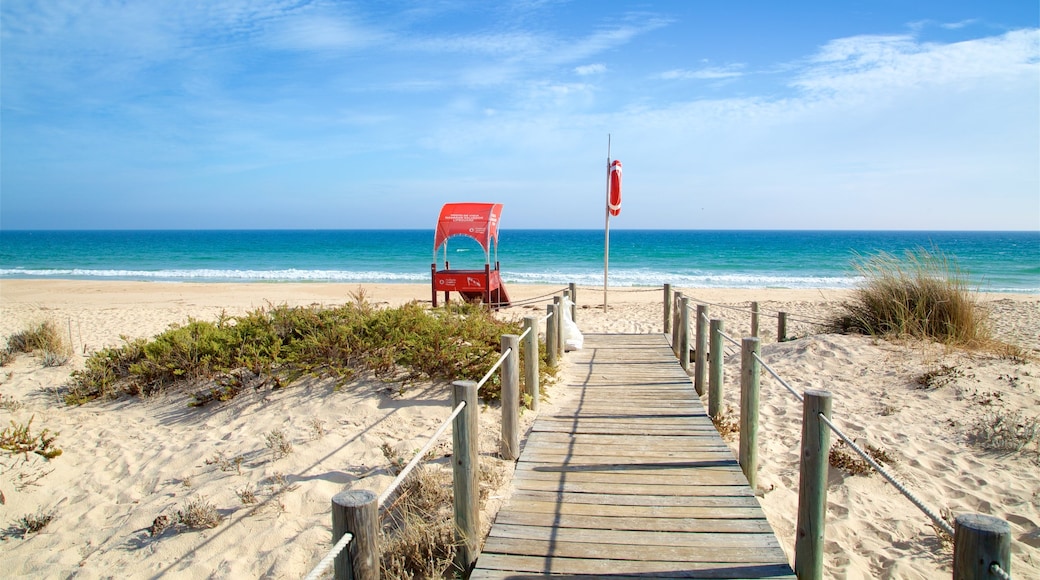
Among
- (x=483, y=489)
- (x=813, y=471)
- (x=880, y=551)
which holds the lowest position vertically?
(x=880, y=551)

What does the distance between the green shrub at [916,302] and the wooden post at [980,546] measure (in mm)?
7692

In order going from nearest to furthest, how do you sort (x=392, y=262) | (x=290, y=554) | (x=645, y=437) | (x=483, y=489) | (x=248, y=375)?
(x=290, y=554) < (x=483, y=489) < (x=645, y=437) < (x=248, y=375) < (x=392, y=262)

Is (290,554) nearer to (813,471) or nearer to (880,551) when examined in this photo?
(813,471)

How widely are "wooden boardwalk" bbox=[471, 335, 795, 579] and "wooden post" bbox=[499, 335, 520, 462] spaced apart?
190 millimetres

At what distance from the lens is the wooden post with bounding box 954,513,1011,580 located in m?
1.92

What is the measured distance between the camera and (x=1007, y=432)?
543cm

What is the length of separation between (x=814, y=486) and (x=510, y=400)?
2.26 metres

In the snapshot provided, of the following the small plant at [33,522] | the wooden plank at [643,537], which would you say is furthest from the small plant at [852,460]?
the small plant at [33,522]

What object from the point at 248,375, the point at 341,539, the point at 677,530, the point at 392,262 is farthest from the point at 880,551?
the point at 392,262

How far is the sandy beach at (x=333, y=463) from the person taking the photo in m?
3.95

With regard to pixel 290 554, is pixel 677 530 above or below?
above

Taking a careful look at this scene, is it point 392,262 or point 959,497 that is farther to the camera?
point 392,262

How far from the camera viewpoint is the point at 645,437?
5.18 metres

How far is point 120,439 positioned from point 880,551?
6.55m
